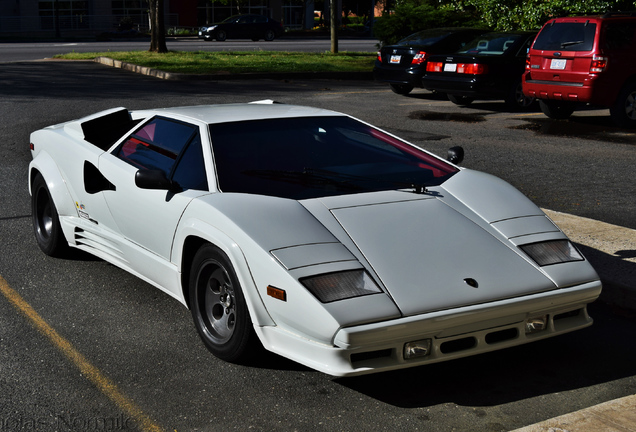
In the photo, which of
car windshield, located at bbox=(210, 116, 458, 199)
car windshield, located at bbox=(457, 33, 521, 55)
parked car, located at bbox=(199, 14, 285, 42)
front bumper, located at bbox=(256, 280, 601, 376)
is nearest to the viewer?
front bumper, located at bbox=(256, 280, 601, 376)

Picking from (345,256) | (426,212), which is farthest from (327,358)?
(426,212)

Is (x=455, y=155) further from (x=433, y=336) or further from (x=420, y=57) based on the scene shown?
(x=420, y=57)

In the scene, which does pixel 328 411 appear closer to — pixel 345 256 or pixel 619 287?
pixel 345 256

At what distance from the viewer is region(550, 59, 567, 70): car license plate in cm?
1304

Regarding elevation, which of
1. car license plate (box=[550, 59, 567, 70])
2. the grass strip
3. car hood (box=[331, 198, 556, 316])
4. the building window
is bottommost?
car hood (box=[331, 198, 556, 316])

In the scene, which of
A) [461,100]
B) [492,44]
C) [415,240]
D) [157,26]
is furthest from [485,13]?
[415,240]

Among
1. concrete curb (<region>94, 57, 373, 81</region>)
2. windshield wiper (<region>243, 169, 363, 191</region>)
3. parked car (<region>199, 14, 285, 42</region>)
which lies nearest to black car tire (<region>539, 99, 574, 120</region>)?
concrete curb (<region>94, 57, 373, 81</region>)

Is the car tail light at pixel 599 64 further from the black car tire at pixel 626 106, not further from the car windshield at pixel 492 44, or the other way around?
the car windshield at pixel 492 44

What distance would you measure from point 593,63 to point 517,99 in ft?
8.92

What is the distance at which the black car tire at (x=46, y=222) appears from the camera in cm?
578

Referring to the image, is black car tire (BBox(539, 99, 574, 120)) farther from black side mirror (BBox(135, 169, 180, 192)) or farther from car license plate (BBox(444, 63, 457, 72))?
black side mirror (BBox(135, 169, 180, 192))

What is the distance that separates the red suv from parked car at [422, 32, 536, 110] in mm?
1443

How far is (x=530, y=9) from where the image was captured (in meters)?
19.7

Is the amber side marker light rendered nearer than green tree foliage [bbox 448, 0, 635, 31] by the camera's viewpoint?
Yes
